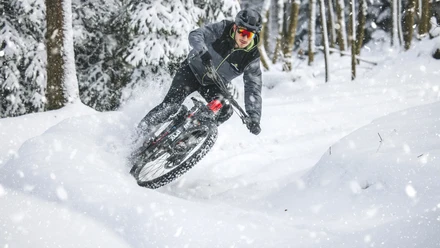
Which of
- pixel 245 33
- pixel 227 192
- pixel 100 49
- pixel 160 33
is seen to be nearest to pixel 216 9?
pixel 160 33

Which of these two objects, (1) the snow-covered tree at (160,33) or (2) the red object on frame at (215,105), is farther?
(1) the snow-covered tree at (160,33)

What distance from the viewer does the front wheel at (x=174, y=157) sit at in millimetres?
4539

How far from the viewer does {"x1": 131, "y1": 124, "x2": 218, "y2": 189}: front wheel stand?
179 inches

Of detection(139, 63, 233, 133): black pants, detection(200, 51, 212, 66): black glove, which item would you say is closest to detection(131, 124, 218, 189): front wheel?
detection(139, 63, 233, 133): black pants

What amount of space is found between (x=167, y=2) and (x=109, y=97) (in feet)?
13.0

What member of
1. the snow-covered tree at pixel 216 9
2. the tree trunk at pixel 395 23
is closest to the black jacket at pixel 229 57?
the snow-covered tree at pixel 216 9

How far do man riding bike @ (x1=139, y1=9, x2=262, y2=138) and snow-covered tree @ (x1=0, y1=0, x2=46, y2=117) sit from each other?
8.18 metres

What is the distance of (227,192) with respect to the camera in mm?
5133

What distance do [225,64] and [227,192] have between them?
1738 mm

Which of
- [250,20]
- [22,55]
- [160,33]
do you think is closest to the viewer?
[250,20]

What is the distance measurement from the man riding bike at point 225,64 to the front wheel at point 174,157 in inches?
14.1

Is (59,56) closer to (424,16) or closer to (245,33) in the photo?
(245,33)

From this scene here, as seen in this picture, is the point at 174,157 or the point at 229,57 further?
the point at 229,57

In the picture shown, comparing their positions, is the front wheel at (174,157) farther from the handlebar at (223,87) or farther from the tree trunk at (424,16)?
the tree trunk at (424,16)
